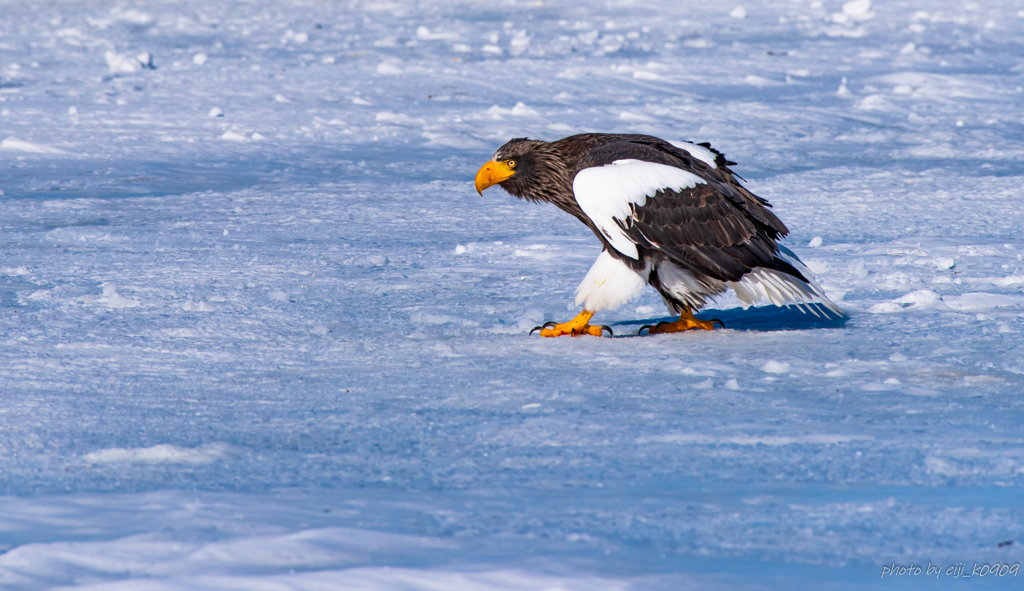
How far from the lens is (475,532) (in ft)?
7.93

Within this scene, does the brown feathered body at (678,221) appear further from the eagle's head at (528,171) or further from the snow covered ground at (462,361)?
the snow covered ground at (462,361)

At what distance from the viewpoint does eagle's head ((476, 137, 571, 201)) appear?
448 centimetres

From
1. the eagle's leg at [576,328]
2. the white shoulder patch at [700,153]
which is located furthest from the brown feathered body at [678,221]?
the eagle's leg at [576,328]

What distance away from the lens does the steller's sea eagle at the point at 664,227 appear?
163 inches

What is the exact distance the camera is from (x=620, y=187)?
4098 millimetres

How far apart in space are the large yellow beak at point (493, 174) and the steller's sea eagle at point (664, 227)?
0.08 metres

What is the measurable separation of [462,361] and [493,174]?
1095 mm

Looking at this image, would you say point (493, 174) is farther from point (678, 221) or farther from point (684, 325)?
point (684, 325)

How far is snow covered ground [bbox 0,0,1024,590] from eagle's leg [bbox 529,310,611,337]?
0.41 feet

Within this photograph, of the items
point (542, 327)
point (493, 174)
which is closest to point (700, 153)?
point (493, 174)

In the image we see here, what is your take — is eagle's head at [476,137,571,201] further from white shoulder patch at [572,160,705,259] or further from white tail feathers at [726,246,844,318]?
white tail feathers at [726,246,844,318]

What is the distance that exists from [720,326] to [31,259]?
310 centimetres

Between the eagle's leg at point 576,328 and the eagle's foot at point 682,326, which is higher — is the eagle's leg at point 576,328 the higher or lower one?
the higher one

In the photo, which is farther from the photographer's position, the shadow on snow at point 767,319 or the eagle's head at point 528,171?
the eagle's head at point 528,171
